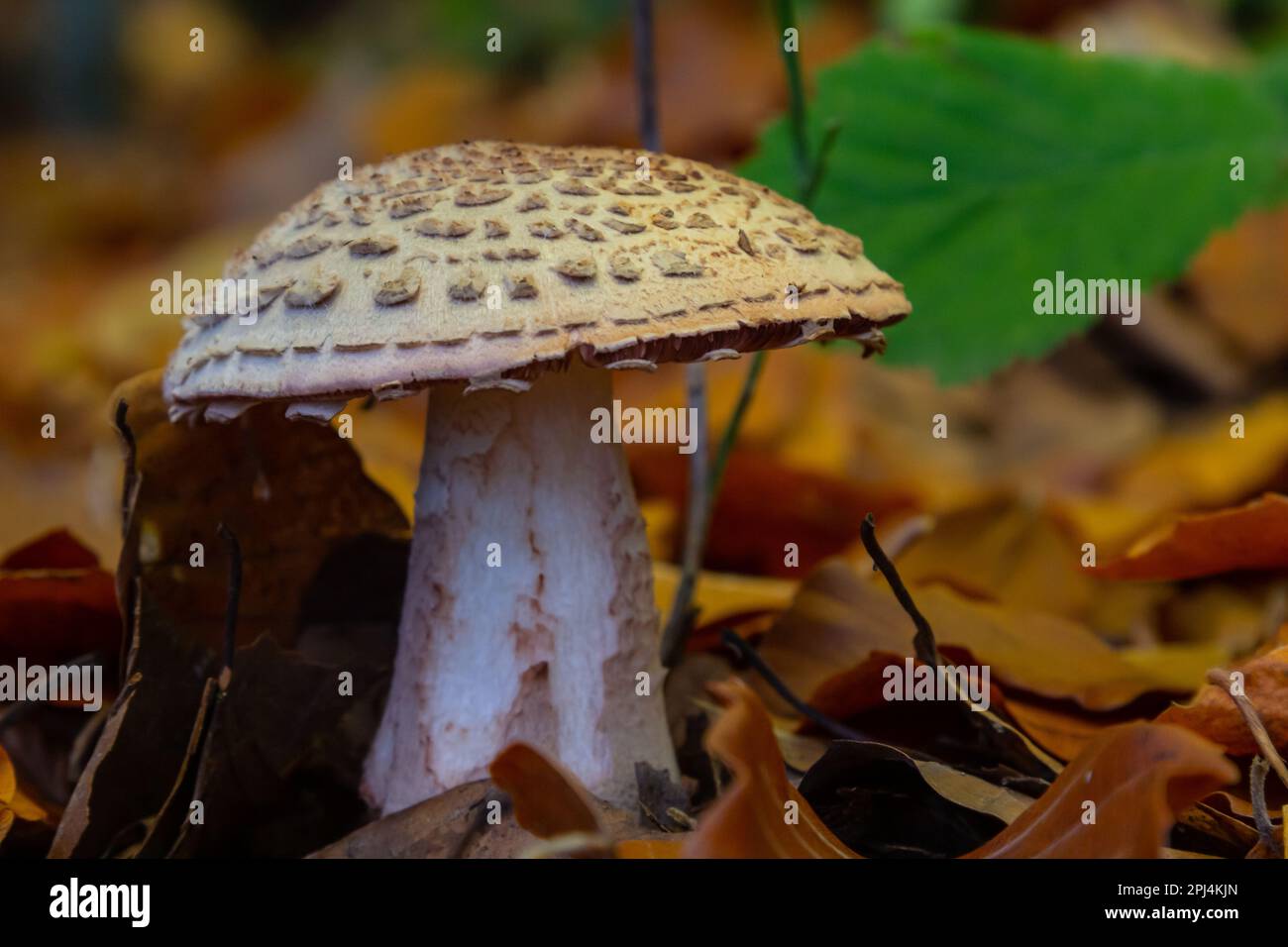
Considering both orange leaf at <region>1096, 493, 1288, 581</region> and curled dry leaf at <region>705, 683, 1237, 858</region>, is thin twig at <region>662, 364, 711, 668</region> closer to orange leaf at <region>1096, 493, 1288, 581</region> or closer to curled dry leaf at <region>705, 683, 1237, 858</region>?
orange leaf at <region>1096, 493, 1288, 581</region>

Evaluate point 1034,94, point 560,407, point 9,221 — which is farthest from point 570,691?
point 9,221

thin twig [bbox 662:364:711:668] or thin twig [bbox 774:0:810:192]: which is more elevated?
thin twig [bbox 774:0:810:192]

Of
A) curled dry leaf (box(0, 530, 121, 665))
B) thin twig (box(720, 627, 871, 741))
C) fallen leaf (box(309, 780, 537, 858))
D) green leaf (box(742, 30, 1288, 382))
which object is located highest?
green leaf (box(742, 30, 1288, 382))

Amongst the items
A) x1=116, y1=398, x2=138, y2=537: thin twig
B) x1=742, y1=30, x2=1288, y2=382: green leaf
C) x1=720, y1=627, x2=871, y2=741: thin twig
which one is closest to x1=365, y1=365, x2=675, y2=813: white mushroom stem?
x1=720, y1=627, x2=871, y2=741: thin twig

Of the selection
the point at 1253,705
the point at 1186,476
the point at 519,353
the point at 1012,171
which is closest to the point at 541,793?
the point at 519,353

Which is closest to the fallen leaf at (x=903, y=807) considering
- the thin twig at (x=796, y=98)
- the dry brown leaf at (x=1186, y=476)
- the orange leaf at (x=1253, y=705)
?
the orange leaf at (x=1253, y=705)

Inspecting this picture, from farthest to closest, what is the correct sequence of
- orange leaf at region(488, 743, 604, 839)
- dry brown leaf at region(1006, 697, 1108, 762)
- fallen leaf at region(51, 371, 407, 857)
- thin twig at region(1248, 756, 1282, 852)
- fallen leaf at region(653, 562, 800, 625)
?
fallen leaf at region(653, 562, 800, 625)
dry brown leaf at region(1006, 697, 1108, 762)
fallen leaf at region(51, 371, 407, 857)
thin twig at region(1248, 756, 1282, 852)
orange leaf at region(488, 743, 604, 839)

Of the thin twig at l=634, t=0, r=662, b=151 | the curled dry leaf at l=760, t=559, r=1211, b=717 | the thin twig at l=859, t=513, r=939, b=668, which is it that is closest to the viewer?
the thin twig at l=859, t=513, r=939, b=668

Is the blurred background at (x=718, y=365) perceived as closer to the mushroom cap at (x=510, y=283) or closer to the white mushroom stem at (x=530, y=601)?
the white mushroom stem at (x=530, y=601)

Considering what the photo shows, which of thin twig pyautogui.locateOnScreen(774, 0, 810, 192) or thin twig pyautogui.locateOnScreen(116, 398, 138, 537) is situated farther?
thin twig pyautogui.locateOnScreen(774, 0, 810, 192)
